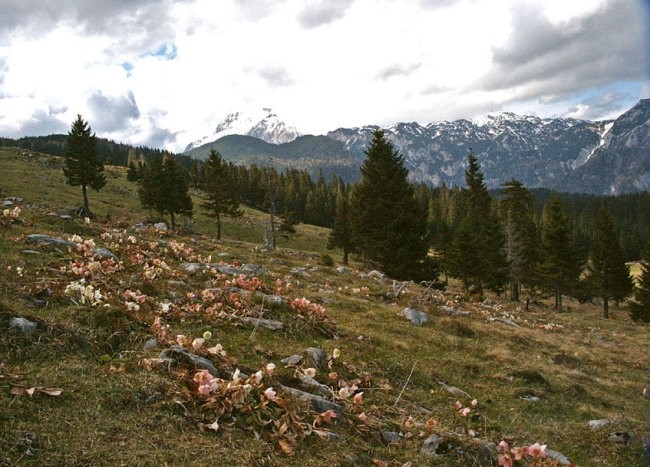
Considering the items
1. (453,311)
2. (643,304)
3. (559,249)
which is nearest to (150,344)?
(453,311)

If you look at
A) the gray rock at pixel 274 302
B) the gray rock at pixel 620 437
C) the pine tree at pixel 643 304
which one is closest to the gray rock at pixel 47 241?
the gray rock at pixel 274 302

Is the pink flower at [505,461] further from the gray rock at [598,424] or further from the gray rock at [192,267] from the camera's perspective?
the gray rock at [192,267]

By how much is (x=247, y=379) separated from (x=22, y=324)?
2917 millimetres

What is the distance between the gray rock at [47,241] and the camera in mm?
12625

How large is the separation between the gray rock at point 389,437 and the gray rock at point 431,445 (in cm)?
35

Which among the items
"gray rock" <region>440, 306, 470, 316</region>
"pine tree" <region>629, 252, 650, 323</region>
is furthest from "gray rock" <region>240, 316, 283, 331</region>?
"pine tree" <region>629, 252, 650, 323</region>

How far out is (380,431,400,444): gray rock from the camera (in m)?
5.67

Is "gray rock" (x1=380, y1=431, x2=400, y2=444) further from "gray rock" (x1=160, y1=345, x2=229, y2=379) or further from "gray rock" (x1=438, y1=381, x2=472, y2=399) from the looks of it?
"gray rock" (x1=438, y1=381, x2=472, y2=399)

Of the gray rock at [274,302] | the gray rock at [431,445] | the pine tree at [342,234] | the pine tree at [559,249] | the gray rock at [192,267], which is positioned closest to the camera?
the gray rock at [431,445]

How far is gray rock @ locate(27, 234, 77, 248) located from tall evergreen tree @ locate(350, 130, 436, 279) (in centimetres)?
2607

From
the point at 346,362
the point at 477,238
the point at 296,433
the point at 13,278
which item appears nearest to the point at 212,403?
the point at 296,433

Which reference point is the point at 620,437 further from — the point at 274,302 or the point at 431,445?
the point at 274,302

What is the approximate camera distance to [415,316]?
15.7 m

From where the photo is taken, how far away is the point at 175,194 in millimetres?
64625
